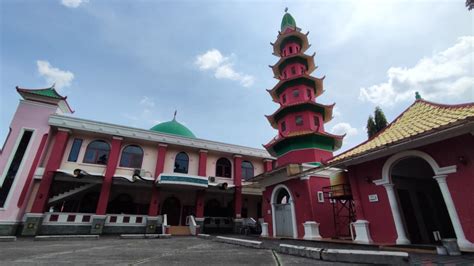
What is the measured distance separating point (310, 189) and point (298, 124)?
5.42 metres

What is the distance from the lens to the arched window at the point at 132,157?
19062mm

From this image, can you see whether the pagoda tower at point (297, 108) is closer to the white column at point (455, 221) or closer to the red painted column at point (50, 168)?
the white column at point (455, 221)

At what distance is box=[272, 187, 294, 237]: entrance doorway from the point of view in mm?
13427

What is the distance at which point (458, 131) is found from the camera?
22.5 feet

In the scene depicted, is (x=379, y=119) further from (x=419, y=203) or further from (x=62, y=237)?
(x=62, y=237)

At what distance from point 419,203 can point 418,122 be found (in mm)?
4136

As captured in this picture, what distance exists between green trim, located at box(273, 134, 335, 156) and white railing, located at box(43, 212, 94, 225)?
15.2 m

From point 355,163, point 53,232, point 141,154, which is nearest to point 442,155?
point 355,163

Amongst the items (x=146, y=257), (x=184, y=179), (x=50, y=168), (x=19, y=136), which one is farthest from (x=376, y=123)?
(x=19, y=136)

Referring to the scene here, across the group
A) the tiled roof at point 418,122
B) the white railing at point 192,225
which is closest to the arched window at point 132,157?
the white railing at point 192,225

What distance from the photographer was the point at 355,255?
506 cm

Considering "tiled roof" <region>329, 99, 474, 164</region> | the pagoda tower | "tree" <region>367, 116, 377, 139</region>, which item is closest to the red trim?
the pagoda tower

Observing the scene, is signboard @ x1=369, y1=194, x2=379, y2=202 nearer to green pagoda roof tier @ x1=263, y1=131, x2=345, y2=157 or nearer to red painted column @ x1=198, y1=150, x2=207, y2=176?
green pagoda roof tier @ x1=263, y1=131, x2=345, y2=157

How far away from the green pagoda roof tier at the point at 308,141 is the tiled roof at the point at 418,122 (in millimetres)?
4856
